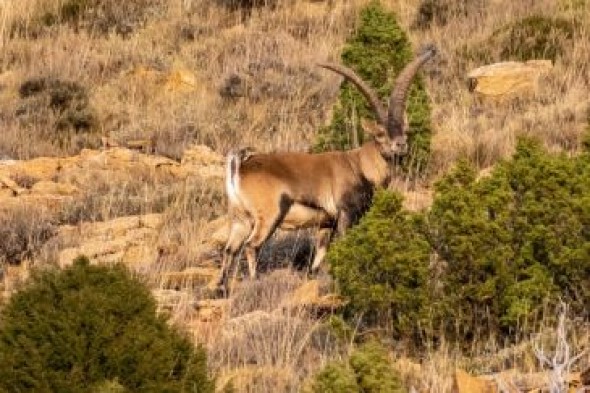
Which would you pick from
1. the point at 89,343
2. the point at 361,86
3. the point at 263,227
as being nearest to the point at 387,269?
the point at 89,343

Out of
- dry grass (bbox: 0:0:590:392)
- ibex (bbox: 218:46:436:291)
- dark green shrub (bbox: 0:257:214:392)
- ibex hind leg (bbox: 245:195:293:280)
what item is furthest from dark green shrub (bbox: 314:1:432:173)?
dark green shrub (bbox: 0:257:214:392)

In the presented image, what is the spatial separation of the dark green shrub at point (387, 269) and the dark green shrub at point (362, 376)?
2076mm

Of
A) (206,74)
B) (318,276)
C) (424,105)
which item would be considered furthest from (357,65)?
(206,74)

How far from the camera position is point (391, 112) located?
1152 centimetres

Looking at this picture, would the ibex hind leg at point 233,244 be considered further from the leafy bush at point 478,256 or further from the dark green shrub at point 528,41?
the dark green shrub at point 528,41

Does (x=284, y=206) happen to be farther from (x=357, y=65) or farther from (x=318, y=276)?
(x=357, y=65)

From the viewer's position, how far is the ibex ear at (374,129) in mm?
11703

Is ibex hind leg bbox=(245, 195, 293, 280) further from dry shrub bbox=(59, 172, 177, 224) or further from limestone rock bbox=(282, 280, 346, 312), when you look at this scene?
dry shrub bbox=(59, 172, 177, 224)

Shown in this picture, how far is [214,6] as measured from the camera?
Result: 22.4 m

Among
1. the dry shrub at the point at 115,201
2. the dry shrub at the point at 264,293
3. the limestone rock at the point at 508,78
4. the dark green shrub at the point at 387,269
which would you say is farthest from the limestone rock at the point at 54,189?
the dark green shrub at the point at 387,269

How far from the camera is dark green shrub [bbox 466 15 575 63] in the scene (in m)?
17.2

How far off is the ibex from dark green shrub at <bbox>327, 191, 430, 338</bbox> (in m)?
2.11

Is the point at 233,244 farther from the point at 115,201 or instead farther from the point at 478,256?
the point at 478,256

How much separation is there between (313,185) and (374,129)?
103cm
